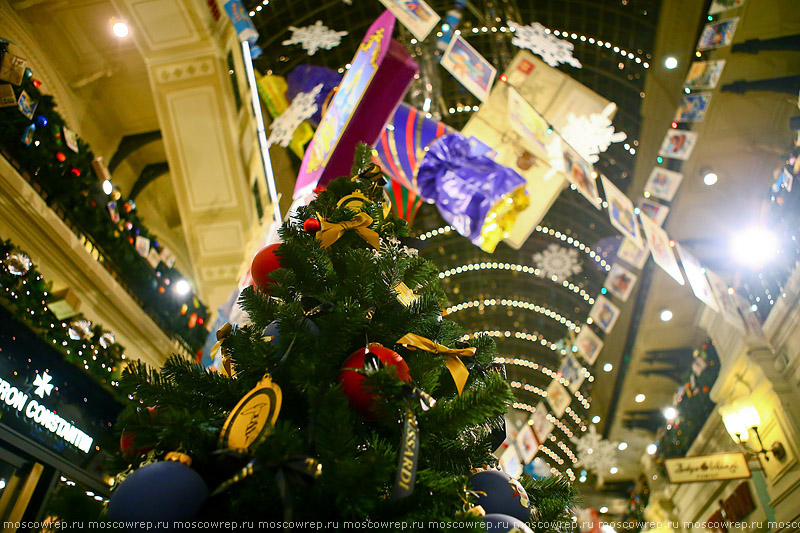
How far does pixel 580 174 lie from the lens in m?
6.63

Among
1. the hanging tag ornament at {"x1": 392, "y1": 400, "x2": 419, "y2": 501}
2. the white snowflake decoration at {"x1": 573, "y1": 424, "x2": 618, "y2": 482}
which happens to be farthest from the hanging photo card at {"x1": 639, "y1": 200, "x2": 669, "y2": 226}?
the white snowflake decoration at {"x1": 573, "y1": 424, "x2": 618, "y2": 482}

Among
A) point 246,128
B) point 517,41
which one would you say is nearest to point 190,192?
point 246,128

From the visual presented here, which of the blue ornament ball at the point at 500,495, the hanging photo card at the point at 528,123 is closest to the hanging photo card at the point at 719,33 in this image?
the hanging photo card at the point at 528,123

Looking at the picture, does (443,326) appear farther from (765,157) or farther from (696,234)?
(696,234)

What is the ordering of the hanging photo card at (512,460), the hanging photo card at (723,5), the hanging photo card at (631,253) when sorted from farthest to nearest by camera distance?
1. the hanging photo card at (512,460)
2. the hanging photo card at (631,253)
3. the hanging photo card at (723,5)

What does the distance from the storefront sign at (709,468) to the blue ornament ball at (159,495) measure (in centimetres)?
822

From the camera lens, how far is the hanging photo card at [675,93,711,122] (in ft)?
22.3

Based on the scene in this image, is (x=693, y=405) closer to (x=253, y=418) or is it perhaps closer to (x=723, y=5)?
(x=723, y=5)

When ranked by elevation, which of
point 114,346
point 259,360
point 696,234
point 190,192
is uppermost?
point 696,234

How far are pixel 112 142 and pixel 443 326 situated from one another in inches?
325

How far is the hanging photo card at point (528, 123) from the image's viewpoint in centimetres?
682

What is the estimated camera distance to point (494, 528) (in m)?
1.31

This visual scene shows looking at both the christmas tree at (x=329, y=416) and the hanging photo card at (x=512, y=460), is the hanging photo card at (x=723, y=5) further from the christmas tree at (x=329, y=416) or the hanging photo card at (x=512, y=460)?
the hanging photo card at (x=512, y=460)

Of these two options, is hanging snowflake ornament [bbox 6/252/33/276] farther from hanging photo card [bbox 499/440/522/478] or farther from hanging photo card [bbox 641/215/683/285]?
hanging photo card [bbox 499/440/522/478]
